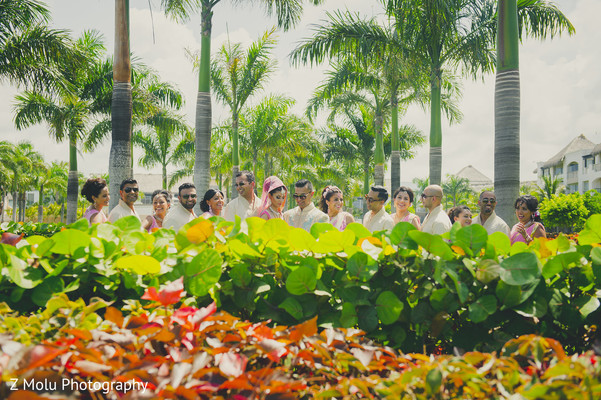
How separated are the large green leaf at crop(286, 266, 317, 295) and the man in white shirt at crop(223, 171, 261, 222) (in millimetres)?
3561

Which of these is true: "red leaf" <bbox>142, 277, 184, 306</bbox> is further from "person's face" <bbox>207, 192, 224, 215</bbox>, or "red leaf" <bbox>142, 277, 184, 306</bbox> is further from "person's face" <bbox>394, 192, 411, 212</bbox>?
"person's face" <bbox>394, 192, 411, 212</bbox>

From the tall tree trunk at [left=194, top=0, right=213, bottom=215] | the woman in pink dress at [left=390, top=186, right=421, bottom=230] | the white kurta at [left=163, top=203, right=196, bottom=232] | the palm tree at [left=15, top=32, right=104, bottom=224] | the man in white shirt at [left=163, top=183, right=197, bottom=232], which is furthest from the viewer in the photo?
the palm tree at [left=15, top=32, right=104, bottom=224]

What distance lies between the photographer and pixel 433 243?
4.96 feet

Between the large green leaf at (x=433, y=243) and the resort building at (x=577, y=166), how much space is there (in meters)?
52.6

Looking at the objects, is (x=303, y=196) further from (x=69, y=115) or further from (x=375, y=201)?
(x=69, y=115)

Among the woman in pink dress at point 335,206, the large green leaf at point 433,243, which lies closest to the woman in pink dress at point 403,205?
the woman in pink dress at point 335,206

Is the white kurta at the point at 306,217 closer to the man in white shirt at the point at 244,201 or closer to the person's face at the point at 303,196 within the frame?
the person's face at the point at 303,196

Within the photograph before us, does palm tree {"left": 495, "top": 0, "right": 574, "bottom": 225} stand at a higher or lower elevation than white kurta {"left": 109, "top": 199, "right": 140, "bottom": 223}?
higher

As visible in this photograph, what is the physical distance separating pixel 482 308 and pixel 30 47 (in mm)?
13027

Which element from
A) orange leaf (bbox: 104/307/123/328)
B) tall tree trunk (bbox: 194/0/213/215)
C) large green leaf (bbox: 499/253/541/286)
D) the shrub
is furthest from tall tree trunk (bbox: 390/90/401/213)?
orange leaf (bbox: 104/307/123/328)

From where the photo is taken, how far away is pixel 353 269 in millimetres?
1509

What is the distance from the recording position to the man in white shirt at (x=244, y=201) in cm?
506

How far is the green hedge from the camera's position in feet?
4.73

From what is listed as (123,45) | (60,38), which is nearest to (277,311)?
(123,45)
